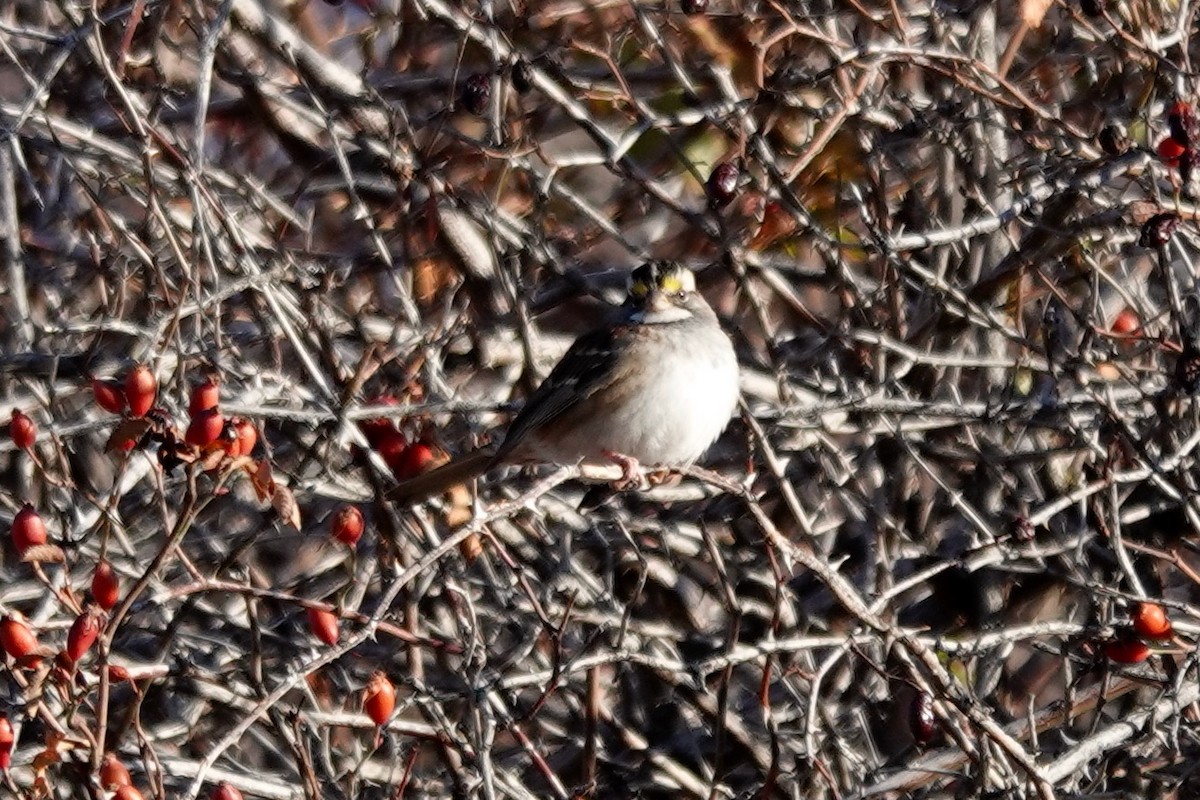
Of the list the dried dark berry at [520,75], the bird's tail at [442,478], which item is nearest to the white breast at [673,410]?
the bird's tail at [442,478]

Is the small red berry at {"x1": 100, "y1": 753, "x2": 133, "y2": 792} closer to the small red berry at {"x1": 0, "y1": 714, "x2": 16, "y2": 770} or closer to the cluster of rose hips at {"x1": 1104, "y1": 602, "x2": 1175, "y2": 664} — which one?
the small red berry at {"x1": 0, "y1": 714, "x2": 16, "y2": 770}

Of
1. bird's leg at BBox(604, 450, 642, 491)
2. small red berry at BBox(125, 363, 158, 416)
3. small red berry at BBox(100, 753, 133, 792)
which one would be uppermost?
bird's leg at BBox(604, 450, 642, 491)

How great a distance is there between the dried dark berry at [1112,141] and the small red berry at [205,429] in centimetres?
239

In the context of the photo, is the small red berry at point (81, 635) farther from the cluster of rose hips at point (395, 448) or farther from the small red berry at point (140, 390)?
the cluster of rose hips at point (395, 448)

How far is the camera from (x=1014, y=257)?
218 inches

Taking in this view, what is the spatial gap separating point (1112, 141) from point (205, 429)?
2.44 meters

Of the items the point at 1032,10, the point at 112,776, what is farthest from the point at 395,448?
the point at 1032,10

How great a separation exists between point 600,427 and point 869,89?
4.25 feet

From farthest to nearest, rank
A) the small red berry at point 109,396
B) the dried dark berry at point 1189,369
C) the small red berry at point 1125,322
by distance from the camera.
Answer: the small red berry at point 1125,322, the dried dark berry at point 1189,369, the small red berry at point 109,396

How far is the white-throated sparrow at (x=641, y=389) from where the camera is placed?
5.39 m

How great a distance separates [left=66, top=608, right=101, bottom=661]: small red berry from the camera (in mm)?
3240

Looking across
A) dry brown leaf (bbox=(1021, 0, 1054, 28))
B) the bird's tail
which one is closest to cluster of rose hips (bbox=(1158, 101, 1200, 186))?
dry brown leaf (bbox=(1021, 0, 1054, 28))

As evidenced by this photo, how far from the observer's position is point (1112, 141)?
15.3 feet

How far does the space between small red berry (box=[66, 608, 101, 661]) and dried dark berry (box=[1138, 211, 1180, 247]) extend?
2.52m
